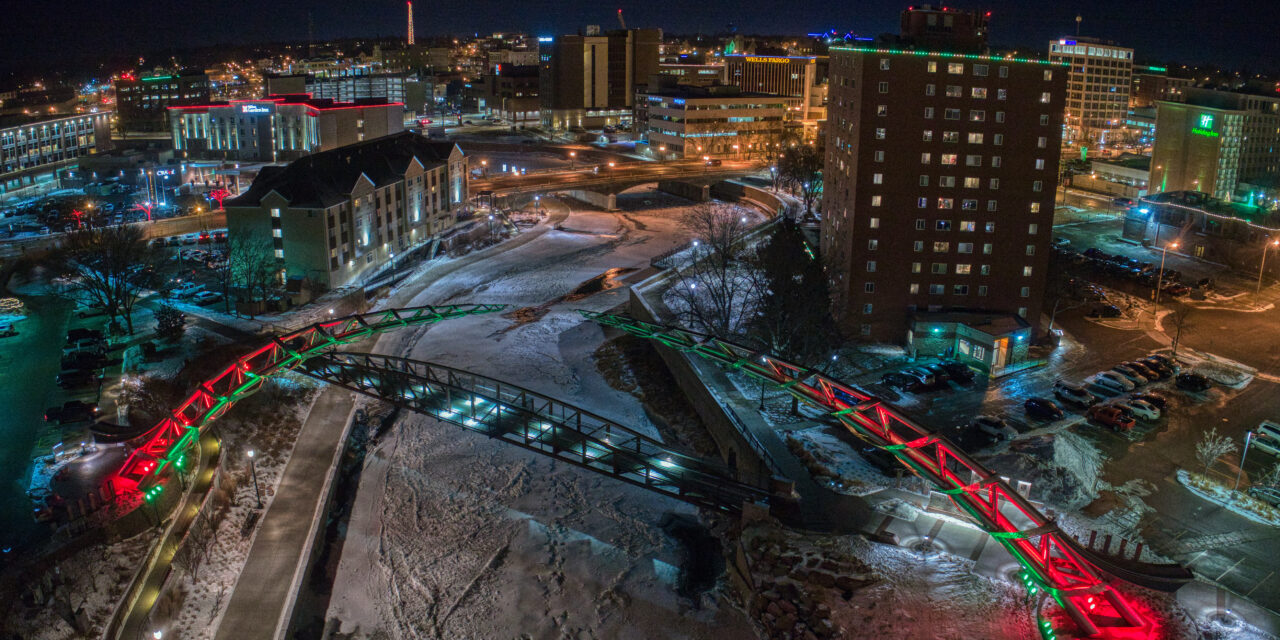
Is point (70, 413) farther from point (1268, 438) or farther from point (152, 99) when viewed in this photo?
point (152, 99)

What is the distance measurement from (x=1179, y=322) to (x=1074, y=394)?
859cm

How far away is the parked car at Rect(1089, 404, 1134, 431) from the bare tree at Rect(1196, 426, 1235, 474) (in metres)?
1.92

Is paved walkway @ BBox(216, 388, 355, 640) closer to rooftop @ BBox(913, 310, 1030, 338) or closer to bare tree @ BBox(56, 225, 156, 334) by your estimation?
bare tree @ BBox(56, 225, 156, 334)

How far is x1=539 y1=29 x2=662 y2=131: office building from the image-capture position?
4747 inches

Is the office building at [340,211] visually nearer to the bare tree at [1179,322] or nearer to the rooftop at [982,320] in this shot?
the rooftop at [982,320]

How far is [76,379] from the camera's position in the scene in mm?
31219

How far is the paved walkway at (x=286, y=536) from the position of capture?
18.2 m

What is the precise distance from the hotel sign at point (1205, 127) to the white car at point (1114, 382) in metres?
41.3

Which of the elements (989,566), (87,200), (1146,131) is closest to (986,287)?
(989,566)

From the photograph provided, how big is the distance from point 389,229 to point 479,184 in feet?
69.3

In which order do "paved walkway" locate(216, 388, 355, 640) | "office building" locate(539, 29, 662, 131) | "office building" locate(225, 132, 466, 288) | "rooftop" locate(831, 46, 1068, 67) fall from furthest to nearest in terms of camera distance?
"office building" locate(539, 29, 662, 131), "office building" locate(225, 132, 466, 288), "rooftop" locate(831, 46, 1068, 67), "paved walkway" locate(216, 388, 355, 640)

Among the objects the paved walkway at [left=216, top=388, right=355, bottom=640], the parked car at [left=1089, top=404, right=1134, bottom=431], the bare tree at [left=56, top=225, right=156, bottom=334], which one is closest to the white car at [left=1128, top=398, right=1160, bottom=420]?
the parked car at [left=1089, top=404, right=1134, bottom=431]

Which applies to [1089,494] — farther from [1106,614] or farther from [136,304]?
[136,304]

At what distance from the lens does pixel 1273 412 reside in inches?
1089
